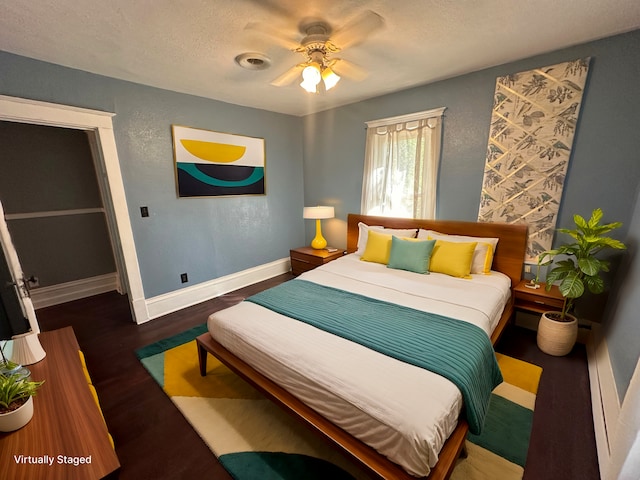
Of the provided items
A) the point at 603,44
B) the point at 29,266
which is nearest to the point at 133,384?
the point at 29,266

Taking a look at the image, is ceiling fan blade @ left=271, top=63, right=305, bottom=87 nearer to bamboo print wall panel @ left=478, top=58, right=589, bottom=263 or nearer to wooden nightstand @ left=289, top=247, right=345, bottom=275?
bamboo print wall panel @ left=478, top=58, right=589, bottom=263

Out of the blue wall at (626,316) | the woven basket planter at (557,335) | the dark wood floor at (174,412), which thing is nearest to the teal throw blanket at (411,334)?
the dark wood floor at (174,412)

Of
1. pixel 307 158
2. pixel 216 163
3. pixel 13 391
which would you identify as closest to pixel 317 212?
pixel 307 158

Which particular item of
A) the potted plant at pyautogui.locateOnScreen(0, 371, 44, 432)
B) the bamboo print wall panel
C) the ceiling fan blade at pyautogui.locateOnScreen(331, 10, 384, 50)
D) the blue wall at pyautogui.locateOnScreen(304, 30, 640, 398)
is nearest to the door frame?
the potted plant at pyautogui.locateOnScreen(0, 371, 44, 432)

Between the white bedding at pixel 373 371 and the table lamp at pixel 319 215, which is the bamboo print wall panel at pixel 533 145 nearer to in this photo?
the white bedding at pixel 373 371

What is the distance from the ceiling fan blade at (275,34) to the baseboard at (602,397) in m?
2.86

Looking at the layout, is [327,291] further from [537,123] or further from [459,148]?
[537,123]

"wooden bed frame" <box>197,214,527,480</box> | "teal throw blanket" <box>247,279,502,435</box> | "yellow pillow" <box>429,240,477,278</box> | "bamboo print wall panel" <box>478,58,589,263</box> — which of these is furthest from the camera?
"yellow pillow" <box>429,240,477,278</box>

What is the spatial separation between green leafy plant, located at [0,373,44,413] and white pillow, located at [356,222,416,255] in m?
2.81

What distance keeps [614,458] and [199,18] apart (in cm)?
305

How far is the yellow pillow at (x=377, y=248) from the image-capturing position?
2.93 meters

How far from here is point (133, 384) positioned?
6.59 ft

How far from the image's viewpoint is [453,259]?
→ 2516 mm

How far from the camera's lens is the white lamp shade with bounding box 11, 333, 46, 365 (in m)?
1.44
